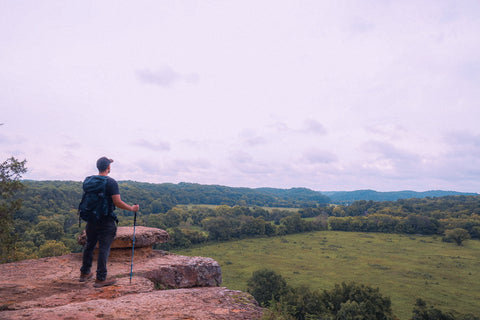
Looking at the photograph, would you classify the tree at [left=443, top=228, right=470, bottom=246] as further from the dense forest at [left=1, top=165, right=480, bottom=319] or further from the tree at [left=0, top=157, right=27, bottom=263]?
the tree at [left=0, top=157, right=27, bottom=263]

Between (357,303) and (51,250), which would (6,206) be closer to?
(51,250)

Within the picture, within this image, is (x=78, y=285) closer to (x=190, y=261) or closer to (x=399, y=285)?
(x=190, y=261)

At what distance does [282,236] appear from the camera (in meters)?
A: 96.2

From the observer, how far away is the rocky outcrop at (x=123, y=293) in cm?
477

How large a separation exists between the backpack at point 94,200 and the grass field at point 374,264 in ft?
129

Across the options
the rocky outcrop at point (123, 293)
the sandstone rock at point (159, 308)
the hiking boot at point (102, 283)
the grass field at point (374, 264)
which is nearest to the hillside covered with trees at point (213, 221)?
the grass field at point (374, 264)

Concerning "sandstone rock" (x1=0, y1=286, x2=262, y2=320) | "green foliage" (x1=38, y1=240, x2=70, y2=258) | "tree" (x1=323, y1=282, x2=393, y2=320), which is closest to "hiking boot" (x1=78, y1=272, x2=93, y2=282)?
"sandstone rock" (x1=0, y1=286, x2=262, y2=320)

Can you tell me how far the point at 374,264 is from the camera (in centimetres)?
6047

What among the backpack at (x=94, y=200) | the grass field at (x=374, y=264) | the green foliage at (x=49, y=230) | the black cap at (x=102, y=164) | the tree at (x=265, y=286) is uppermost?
the black cap at (x=102, y=164)

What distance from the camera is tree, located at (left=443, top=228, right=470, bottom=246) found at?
82.9 meters

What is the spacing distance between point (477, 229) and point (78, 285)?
121m

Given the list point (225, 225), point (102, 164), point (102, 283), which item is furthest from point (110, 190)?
point (225, 225)

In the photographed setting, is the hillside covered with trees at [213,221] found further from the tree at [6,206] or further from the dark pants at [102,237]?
the dark pants at [102,237]

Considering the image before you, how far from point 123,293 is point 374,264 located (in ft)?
222
